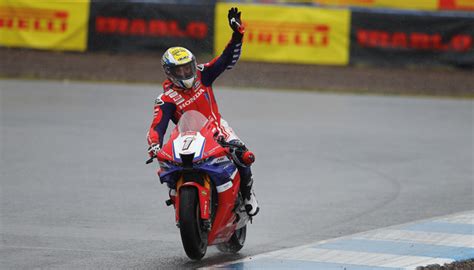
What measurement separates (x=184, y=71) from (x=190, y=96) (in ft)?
0.79

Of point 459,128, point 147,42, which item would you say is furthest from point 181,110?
point 147,42

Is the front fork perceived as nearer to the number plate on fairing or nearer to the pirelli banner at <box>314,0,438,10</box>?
the number plate on fairing

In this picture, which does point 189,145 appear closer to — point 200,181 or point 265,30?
point 200,181

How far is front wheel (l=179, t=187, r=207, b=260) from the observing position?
26.3 ft

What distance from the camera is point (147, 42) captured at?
26.0m

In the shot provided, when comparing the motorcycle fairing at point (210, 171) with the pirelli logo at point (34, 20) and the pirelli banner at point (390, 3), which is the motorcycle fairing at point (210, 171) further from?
the pirelli banner at point (390, 3)

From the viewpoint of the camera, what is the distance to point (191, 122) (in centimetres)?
857

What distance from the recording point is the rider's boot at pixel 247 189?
29.0 feet

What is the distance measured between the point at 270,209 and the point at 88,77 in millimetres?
13455

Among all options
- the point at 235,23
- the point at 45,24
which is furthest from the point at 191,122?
the point at 45,24

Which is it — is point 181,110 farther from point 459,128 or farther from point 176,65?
point 459,128

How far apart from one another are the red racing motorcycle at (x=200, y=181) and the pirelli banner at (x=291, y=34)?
54.2 feet

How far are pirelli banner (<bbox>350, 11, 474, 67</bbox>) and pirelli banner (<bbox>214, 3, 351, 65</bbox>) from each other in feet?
1.18

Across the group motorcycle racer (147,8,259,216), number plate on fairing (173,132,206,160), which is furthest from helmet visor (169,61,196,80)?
number plate on fairing (173,132,206,160)
